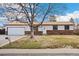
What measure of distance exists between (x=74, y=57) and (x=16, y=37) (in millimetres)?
1434

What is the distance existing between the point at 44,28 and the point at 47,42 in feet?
1.09

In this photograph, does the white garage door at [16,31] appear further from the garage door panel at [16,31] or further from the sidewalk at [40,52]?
the sidewalk at [40,52]

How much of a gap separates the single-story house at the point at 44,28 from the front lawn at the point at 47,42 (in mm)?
119

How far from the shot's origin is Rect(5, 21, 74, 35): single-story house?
29.8 feet

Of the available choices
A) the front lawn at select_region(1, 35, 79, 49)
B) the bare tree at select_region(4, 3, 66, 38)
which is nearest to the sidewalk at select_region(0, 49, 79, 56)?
the front lawn at select_region(1, 35, 79, 49)

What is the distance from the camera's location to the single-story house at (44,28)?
9086mm

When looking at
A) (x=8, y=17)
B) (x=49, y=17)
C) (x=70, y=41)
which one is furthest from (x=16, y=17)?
(x=70, y=41)

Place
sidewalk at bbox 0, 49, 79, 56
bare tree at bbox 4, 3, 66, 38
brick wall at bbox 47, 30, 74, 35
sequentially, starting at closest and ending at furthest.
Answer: sidewalk at bbox 0, 49, 79, 56
bare tree at bbox 4, 3, 66, 38
brick wall at bbox 47, 30, 74, 35

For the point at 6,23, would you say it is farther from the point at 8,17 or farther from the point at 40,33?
the point at 40,33

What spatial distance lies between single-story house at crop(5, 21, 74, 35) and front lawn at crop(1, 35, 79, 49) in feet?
0.39

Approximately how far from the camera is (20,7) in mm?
9047

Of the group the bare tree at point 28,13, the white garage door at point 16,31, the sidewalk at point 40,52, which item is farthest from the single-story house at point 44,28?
the sidewalk at point 40,52

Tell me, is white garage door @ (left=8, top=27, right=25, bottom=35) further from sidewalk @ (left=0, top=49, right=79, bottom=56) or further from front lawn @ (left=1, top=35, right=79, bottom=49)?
sidewalk @ (left=0, top=49, right=79, bottom=56)

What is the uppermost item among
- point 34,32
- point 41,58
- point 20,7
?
point 20,7
